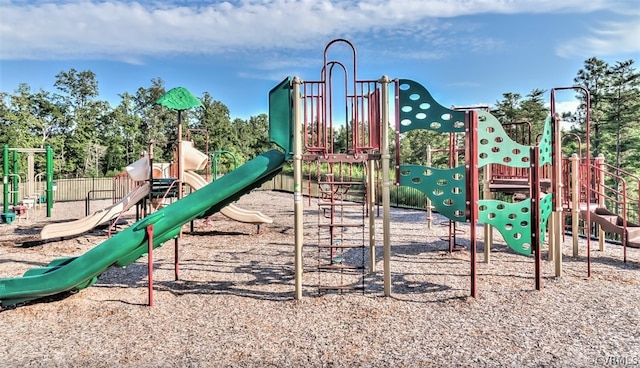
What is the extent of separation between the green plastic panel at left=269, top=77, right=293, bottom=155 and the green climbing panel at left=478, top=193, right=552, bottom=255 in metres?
3.10

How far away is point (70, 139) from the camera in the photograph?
141 feet

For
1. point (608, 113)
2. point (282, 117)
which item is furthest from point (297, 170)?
point (608, 113)

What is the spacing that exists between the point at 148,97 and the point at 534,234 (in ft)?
171

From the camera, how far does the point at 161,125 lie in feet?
162

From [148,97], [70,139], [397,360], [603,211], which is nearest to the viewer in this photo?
[397,360]

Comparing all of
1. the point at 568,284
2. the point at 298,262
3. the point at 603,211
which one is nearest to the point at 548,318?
the point at 568,284

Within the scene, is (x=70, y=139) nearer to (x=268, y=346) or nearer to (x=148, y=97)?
(x=148, y=97)

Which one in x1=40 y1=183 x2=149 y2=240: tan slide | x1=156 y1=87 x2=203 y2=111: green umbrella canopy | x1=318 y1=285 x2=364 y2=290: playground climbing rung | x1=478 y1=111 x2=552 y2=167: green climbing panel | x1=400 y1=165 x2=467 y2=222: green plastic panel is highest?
x1=156 y1=87 x2=203 y2=111: green umbrella canopy

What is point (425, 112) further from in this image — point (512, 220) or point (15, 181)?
point (15, 181)

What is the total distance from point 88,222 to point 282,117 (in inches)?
323

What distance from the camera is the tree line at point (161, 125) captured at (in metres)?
25.9

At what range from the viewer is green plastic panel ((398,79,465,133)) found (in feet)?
21.5

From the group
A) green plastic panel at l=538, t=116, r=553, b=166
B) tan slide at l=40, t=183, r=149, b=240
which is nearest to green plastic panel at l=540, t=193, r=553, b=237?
green plastic panel at l=538, t=116, r=553, b=166

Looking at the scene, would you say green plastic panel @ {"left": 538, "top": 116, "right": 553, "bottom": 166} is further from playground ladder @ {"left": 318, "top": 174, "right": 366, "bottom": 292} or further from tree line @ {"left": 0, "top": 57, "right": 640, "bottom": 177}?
tree line @ {"left": 0, "top": 57, "right": 640, "bottom": 177}
